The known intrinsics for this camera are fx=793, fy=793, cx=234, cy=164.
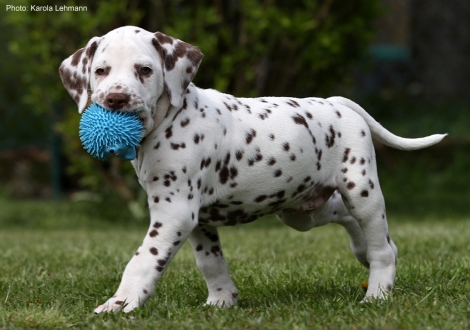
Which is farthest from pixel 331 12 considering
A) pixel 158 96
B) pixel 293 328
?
pixel 293 328

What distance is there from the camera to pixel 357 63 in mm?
10008

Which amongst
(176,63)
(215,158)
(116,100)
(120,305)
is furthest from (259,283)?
(116,100)

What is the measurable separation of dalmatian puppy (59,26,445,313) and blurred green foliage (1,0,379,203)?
4278mm

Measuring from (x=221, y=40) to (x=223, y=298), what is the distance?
5090mm

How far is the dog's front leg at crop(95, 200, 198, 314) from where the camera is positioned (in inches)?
142

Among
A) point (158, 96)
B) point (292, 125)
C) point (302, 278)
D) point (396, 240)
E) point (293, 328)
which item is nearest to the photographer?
point (293, 328)

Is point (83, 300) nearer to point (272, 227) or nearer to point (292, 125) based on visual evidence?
point (292, 125)

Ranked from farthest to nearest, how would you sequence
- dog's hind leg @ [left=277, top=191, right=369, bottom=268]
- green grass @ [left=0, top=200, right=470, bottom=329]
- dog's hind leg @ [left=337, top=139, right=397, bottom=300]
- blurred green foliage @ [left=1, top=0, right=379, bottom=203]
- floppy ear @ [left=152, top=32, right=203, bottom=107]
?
1. blurred green foliage @ [left=1, top=0, right=379, bottom=203]
2. dog's hind leg @ [left=277, top=191, right=369, bottom=268]
3. dog's hind leg @ [left=337, top=139, right=397, bottom=300]
4. floppy ear @ [left=152, top=32, right=203, bottom=107]
5. green grass @ [left=0, top=200, right=470, bottom=329]

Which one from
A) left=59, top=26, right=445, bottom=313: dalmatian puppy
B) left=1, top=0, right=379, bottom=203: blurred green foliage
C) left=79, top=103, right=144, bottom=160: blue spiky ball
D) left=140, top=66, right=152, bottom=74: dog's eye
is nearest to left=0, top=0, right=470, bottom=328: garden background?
left=1, top=0, right=379, bottom=203: blurred green foliage

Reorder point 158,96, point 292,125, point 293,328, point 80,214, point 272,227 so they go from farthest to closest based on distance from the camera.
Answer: point 80,214, point 272,227, point 292,125, point 158,96, point 293,328

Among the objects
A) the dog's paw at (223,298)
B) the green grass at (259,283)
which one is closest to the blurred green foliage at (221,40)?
the green grass at (259,283)

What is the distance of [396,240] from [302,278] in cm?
220

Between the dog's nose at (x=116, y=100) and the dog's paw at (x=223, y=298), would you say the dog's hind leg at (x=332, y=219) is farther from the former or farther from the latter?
the dog's nose at (x=116, y=100)

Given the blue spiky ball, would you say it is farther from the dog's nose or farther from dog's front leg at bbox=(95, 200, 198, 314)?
dog's front leg at bbox=(95, 200, 198, 314)
